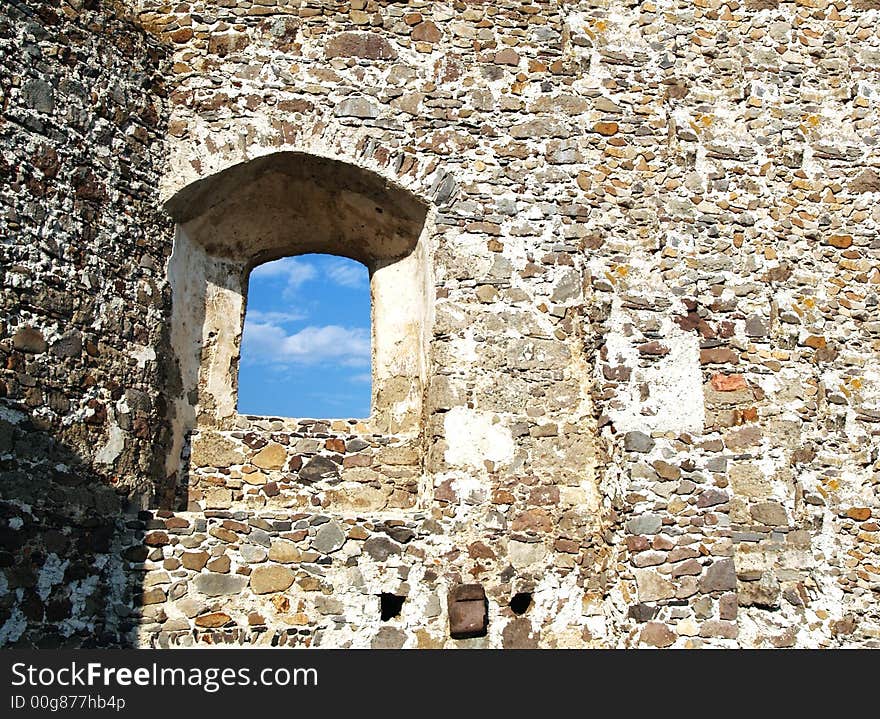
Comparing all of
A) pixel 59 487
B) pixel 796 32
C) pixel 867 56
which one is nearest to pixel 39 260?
pixel 59 487

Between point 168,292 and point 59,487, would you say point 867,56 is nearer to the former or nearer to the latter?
point 168,292

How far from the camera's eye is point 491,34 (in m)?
5.77

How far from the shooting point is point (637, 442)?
15.3 feet

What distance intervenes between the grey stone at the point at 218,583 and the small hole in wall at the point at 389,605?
2.66 ft

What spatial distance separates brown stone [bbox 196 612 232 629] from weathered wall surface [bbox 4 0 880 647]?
21 mm

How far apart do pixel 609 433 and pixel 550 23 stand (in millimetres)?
3145

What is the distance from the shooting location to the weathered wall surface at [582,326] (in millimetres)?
4586

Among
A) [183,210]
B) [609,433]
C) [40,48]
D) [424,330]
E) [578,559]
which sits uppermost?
[40,48]

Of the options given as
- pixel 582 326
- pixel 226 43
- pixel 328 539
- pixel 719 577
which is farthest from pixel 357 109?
pixel 719 577

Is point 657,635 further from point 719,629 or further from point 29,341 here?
point 29,341

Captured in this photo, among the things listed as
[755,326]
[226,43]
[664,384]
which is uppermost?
[226,43]

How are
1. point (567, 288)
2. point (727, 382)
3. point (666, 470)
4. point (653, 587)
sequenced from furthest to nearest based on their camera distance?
point (567, 288) → point (727, 382) → point (666, 470) → point (653, 587)

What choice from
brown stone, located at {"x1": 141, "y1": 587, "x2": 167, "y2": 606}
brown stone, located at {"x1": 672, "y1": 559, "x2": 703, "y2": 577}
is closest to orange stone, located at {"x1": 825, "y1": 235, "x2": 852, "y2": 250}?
brown stone, located at {"x1": 672, "y1": 559, "x2": 703, "y2": 577}

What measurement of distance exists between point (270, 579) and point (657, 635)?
2.22 metres
